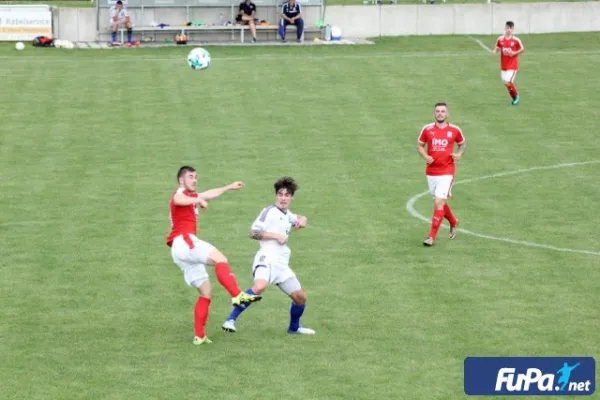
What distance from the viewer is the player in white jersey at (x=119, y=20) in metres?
51.3

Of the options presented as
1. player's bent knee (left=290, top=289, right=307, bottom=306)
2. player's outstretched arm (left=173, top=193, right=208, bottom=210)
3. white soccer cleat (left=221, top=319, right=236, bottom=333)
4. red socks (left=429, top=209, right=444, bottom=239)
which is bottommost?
white soccer cleat (left=221, top=319, right=236, bottom=333)

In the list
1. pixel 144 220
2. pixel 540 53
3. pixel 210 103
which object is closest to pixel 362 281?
pixel 144 220

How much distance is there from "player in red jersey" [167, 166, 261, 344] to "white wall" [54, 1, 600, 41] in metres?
36.3

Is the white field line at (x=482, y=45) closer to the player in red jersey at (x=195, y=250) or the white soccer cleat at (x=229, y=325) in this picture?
the white soccer cleat at (x=229, y=325)

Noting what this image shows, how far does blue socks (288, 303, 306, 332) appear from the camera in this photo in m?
18.7

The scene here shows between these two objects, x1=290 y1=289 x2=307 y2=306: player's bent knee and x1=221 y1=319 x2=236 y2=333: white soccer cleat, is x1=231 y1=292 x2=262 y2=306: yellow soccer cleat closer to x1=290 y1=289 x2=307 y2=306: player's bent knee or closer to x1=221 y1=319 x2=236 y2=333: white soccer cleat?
x1=290 y1=289 x2=307 y2=306: player's bent knee

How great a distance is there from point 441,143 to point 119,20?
28.7 m

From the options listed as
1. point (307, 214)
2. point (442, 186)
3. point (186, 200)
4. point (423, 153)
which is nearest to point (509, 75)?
point (307, 214)

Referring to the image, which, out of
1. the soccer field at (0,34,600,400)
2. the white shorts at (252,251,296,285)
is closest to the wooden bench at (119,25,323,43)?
the soccer field at (0,34,600,400)

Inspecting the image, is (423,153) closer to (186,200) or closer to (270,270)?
(270,270)

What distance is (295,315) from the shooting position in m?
18.8

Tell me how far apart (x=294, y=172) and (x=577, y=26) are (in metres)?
24.9

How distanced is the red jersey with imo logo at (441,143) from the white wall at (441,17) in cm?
2925

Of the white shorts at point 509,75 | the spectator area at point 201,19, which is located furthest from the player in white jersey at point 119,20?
the white shorts at point 509,75
